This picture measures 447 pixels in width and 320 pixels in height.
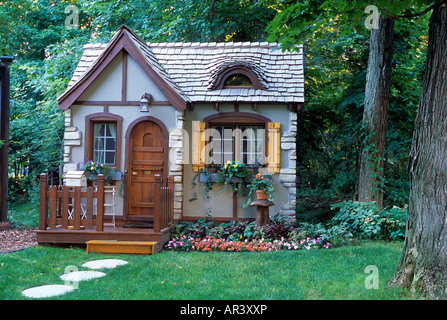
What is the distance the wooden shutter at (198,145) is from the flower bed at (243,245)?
1859mm

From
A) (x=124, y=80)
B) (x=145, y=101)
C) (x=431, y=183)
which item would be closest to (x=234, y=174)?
(x=145, y=101)

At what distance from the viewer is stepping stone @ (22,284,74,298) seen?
448 cm

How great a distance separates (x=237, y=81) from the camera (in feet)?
30.2

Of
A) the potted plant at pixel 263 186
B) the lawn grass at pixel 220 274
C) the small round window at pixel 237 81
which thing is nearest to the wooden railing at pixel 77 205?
the lawn grass at pixel 220 274

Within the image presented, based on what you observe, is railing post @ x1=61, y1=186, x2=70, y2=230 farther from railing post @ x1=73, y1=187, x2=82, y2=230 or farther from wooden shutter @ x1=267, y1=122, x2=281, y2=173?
Result: wooden shutter @ x1=267, y1=122, x2=281, y2=173

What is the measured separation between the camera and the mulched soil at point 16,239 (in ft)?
23.5

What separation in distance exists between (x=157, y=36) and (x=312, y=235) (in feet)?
28.2

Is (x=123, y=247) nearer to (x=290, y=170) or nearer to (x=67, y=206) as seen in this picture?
(x=67, y=206)

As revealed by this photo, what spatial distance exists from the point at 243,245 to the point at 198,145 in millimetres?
2549

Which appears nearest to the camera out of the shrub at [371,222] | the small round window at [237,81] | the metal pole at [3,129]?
the shrub at [371,222]

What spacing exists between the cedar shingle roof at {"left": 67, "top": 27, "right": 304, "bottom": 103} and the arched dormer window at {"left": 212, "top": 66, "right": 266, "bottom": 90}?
0.30 feet

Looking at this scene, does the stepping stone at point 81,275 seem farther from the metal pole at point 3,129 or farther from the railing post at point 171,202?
the metal pole at point 3,129

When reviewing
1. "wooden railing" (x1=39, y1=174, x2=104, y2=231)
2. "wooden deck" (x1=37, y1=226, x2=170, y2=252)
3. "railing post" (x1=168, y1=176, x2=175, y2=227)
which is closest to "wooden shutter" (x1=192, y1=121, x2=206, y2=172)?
"railing post" (x1=168, y1=176, x2=175, y2=227)
